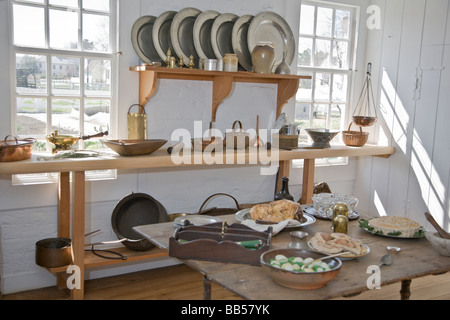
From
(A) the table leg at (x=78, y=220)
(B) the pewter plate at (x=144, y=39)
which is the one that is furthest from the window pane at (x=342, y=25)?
(A) the table leg at (x=78, y=220)

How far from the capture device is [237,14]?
13.4 ft

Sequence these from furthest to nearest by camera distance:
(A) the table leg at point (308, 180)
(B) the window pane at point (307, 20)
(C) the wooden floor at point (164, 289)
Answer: (B) the window pane at point (307, 20) → (A) the table leg at point (308, 180) → (C) the wooden floor at point (164, 289)

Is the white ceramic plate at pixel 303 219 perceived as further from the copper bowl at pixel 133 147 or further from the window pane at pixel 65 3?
the window pane at pixel 65 3

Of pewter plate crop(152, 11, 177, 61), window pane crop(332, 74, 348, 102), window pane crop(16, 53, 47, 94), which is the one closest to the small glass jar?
pewter plate crop(152, 11, 177, 61)

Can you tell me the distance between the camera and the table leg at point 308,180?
4.30 m

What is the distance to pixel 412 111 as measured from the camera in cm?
441

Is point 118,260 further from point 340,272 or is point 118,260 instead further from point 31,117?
point 340,272

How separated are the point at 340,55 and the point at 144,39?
2.09 meters

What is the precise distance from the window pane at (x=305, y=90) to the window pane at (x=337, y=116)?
32 cm

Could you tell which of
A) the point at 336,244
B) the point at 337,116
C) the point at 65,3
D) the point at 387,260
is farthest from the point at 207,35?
the point at 387,260

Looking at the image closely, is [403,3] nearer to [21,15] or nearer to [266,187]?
[266,187]

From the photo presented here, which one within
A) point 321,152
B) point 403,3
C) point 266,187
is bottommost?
point 266,187

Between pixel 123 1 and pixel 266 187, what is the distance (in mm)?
2035
